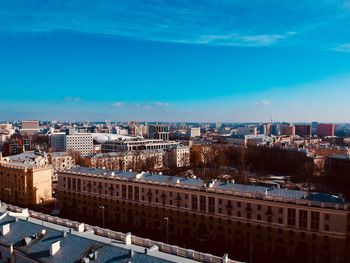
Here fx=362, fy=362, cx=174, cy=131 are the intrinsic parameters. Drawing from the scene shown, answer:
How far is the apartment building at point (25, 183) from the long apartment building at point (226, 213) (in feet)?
32.5

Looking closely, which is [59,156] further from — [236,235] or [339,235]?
[339,235]

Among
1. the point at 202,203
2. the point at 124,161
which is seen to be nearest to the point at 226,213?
the point at 202,203

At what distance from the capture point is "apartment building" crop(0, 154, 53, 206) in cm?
6419

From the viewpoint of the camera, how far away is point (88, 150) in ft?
504

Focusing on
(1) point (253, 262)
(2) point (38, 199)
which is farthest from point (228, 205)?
(2) point (38, 199)

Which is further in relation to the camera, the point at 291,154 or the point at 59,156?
the point at 291,154

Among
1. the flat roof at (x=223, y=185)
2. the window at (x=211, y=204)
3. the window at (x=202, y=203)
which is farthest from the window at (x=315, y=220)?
the window at (x=202, y=203)

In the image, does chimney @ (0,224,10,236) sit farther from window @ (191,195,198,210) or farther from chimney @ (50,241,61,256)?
window @ (191,195,198,210)

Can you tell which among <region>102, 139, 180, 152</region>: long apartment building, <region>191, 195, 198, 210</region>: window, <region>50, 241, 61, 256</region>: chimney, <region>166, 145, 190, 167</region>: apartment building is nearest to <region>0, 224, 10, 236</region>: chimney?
<region>50, 241, 61, 256</region>: chimney

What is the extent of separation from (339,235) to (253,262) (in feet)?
30.1

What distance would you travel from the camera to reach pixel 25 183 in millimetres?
64500

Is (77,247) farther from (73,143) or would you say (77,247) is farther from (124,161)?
(73,143)

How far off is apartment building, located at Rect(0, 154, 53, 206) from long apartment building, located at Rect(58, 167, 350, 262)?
991 cm

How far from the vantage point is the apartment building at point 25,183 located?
6419 cm
